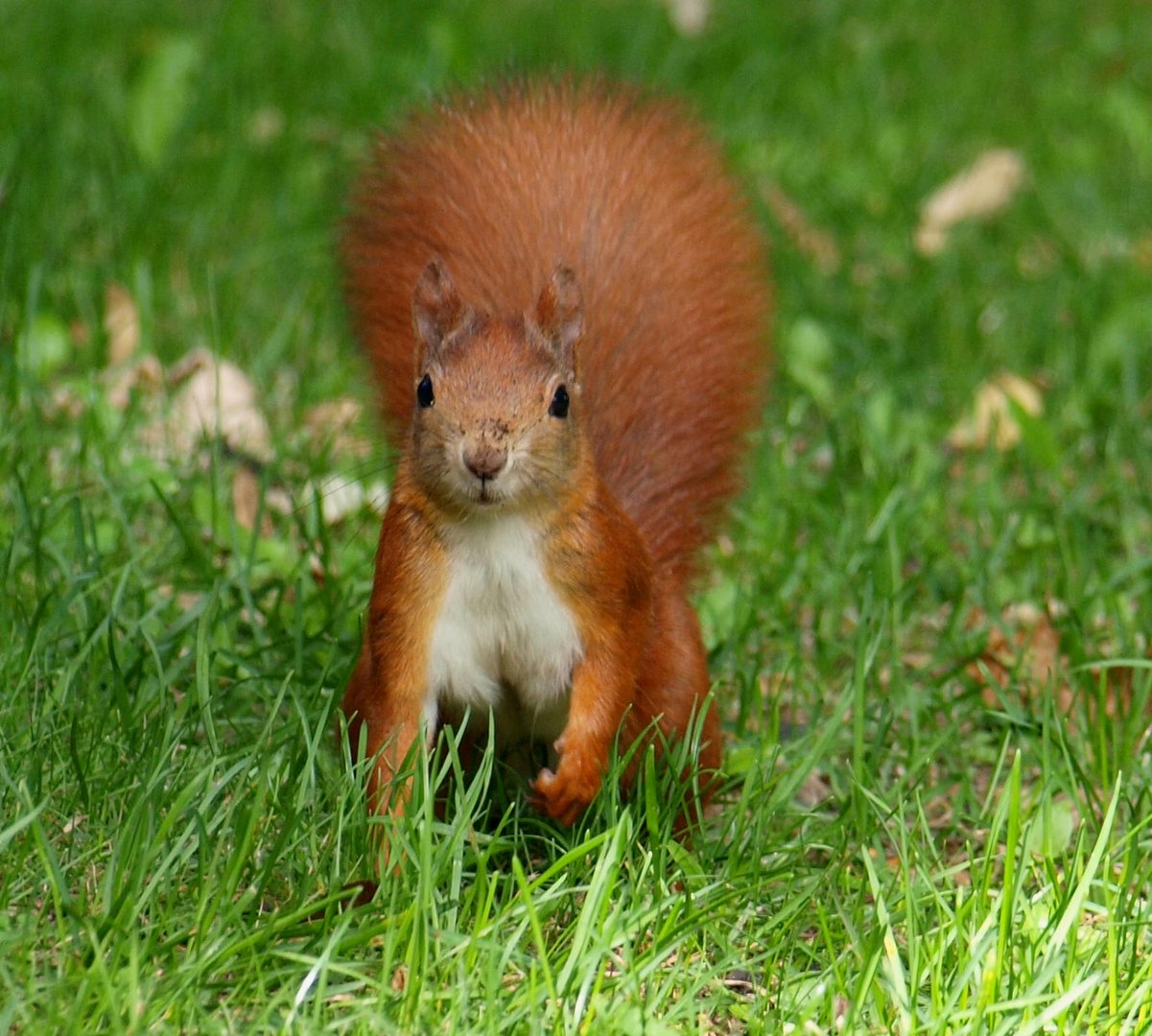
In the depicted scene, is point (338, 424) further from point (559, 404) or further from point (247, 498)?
point (559, 404)

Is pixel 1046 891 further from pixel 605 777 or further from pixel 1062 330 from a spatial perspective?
pixel 1062 330

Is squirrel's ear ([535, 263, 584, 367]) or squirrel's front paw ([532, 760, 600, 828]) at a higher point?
squirrel's ear ([535, 263, 584, 367])

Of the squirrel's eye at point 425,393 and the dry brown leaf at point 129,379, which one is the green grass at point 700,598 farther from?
the squirrel's eye at point 425,393

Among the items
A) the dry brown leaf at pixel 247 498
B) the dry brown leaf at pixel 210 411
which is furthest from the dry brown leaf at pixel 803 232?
the dry brown leaf at pixel 247 498

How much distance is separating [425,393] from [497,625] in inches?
9.6

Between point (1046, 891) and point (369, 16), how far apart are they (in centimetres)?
338

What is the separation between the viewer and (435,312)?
6.59 ft

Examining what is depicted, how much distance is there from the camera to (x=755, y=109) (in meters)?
4.62

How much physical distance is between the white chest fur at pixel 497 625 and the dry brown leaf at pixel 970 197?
2.34 metres

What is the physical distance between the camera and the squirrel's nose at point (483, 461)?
182cm

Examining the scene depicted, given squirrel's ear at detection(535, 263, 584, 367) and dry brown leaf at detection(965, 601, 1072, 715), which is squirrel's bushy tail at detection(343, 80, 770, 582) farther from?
Answer: dry brown leaf at detection(965, 601, 1072, 715)

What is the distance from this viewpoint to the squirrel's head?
1853 mm

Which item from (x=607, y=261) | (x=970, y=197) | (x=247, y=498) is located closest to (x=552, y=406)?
(x=607, y=261)

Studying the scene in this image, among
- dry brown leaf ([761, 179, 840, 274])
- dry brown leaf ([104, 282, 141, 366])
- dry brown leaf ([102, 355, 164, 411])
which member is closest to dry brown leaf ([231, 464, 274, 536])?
dry brown leaf ([102, 355, 164, 411])
